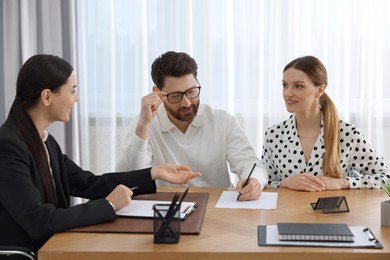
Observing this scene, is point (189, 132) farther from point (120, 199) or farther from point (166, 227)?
point (166, 227)

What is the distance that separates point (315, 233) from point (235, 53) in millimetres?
2373

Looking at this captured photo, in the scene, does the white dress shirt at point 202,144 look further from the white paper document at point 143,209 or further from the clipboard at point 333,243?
the clipboard at point 333,243

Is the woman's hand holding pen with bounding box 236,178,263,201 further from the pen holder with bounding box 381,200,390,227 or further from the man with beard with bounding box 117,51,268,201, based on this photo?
the pen holder with bounding box 381,200,390,227

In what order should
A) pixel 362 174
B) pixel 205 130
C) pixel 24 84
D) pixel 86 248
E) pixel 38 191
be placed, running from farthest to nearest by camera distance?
pixel 205 130 < pixel 362 174 < pixel 24 84 < pixel 38 191 < pixel 86 248

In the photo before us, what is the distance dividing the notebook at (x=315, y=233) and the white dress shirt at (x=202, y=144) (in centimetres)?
106

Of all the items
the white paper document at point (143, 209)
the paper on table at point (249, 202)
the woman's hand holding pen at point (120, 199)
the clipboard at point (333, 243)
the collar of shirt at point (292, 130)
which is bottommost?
the paper on table at point (249, 202)

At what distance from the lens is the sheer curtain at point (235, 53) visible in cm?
367

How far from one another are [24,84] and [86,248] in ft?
2.32

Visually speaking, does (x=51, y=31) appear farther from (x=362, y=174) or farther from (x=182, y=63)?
(x=362, y=174)

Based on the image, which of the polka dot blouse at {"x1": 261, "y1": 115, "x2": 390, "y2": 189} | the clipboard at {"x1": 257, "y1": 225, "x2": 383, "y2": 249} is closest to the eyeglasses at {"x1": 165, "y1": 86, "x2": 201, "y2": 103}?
the polka dot blouse at {"x1": 261, "y1": 115, "x2": 390, "y2": 189}

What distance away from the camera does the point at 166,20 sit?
3812mm

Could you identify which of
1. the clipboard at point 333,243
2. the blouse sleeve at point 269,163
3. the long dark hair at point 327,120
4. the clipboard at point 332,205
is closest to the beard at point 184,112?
the blouse sleeve at point 269,163

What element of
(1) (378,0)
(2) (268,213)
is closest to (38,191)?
(2) (268,213)

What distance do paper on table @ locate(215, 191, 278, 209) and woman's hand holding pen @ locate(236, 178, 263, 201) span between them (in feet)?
0.07
